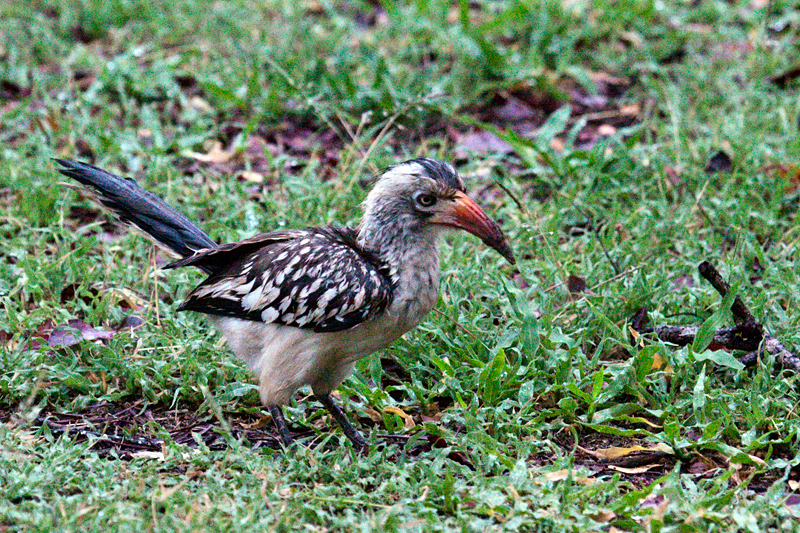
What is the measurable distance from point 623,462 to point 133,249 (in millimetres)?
3051

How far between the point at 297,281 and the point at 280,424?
63cm

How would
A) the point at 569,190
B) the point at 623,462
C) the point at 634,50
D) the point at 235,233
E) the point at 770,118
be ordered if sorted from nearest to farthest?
the point at 623,462
the point at 235,233
the point at 569,190
the point at 770,118
the point at 634,50

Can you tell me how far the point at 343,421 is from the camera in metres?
4.32

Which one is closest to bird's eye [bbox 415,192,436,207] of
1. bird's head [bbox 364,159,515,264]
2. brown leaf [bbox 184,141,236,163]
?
bird's head [bbox 364,159,515,264]

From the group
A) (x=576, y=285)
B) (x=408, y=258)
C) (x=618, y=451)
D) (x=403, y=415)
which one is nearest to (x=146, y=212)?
(x=408, y=258)

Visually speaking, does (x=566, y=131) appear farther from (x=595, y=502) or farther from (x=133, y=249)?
(x=595, y=502)

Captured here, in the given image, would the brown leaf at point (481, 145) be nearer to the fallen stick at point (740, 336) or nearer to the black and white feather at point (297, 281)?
the fallen stick at point (740, 336)

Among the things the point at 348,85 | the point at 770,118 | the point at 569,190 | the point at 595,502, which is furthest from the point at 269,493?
the point at 770,118

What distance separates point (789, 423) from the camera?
4.19 meters

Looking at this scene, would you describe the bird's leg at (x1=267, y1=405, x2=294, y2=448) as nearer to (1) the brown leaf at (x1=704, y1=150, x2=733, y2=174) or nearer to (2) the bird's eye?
(2) the bird's eye

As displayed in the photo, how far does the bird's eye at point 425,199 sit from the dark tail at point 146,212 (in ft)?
3.40

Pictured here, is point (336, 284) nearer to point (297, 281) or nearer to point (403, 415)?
point (297, 281)

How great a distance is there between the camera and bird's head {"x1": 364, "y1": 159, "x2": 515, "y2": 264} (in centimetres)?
412

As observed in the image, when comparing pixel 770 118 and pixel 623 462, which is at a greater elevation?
pixel 770 118
